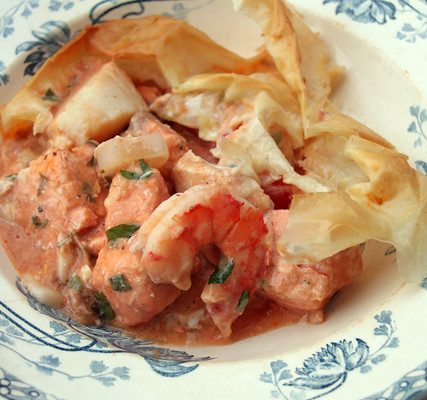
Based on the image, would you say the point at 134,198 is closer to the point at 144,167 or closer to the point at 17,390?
the point at 144,167

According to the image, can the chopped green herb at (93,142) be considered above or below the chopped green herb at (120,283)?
above

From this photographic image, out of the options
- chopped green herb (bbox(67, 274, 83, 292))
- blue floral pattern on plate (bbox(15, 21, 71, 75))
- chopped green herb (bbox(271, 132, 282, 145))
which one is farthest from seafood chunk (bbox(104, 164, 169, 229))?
blue floral pattern on plate (bbox(15, 21, 71, 75))

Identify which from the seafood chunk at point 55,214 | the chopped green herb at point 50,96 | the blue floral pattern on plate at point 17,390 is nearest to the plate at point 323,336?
the blue floral pattern on plate at point 17,390

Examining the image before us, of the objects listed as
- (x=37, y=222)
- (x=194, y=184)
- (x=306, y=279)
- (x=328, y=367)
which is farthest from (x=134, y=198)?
(x=328, y=367)

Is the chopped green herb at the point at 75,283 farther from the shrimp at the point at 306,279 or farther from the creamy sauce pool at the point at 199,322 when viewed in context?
the shrimp at the point at 306,279

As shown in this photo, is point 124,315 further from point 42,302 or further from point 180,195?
point 180,195

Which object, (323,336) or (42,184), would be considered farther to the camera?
(42,184)

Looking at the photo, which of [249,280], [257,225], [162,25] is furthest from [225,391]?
[162,25]
